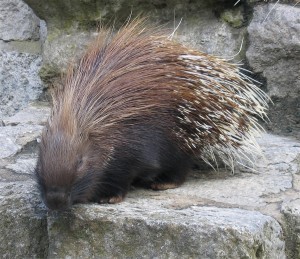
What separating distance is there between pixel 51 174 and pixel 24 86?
6.09 feet

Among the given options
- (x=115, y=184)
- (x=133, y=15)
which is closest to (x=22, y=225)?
(x=115, y=184)

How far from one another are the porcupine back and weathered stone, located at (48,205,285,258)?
0.22 meters

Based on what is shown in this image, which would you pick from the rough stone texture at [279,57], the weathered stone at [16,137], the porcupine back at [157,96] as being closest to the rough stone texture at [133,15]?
the rough stone texture at [279,57]

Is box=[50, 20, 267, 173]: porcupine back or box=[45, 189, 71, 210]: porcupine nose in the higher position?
box=[50, 20, 267, 173]: porcupine back

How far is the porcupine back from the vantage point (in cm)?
244

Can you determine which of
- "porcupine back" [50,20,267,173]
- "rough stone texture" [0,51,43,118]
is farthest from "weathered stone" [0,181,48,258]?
"rough stone texture" [0,51,43,118]

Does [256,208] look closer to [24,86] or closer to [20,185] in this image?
[20,185]

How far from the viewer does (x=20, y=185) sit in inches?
106

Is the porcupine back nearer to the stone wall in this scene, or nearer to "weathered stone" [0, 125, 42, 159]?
the stone wall

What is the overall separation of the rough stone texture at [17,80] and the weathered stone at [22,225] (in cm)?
140

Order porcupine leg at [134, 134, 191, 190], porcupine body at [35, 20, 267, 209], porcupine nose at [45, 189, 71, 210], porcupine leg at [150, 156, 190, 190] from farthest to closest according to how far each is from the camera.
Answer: porcupine leg at [150, 156, 190, 190]
porcupine leg at [134, 134, 191, 190]
porcupine body at [35, 20, 267, 209]
porcupine nose at [45, 189, 71, 210]

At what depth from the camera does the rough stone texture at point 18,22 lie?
4.04 meters

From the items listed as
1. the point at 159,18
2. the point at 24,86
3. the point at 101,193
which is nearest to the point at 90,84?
the point at 101,193

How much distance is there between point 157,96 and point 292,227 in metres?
0.65
